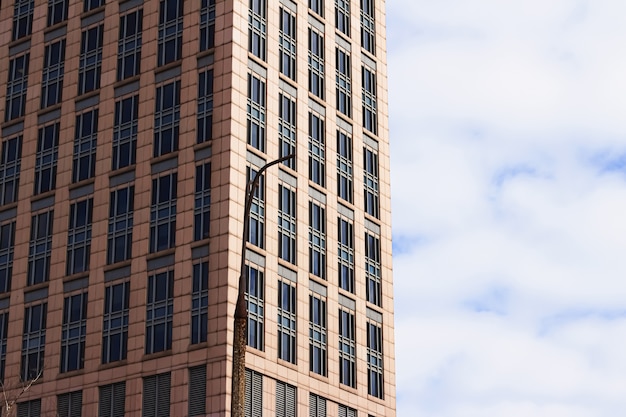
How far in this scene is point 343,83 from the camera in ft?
304

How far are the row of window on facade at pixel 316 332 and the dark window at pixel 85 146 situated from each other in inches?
631

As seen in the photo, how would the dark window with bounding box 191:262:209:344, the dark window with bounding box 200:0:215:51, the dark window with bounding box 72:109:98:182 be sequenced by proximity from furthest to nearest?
the dark window with bounding box 72:109:98:182, the dark window with bounding box 200:0:215:51, the dark window with bounding box 191:262:209:344

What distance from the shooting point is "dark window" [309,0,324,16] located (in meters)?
Result: 91.1

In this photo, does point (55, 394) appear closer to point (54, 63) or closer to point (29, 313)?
point (29, 313)

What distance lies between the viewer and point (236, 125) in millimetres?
78750

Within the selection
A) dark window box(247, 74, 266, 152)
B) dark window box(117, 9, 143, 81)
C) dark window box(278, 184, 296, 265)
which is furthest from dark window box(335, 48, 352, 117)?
dark window box(117, 9, 143, 81)

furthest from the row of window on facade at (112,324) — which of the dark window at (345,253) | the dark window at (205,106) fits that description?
the dark window at (345,253)

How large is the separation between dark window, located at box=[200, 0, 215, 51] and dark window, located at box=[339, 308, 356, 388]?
812 inches

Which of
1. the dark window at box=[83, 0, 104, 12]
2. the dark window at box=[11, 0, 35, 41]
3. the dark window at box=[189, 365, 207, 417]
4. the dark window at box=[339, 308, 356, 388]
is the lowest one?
the dark window at box=[189, 365, 207, 417]

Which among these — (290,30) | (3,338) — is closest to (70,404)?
(3,338)

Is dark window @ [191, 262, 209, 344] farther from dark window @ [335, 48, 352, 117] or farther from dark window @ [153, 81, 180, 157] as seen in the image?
dark window @ [335, 48, 352, 117]

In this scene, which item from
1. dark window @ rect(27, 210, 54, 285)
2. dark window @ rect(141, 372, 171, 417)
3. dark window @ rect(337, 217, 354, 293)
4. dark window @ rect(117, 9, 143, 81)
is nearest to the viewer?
dark window @ rect(141, 372, 171, 417)

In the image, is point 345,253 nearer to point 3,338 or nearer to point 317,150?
point 317,150

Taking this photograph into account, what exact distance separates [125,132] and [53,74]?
10.1m
